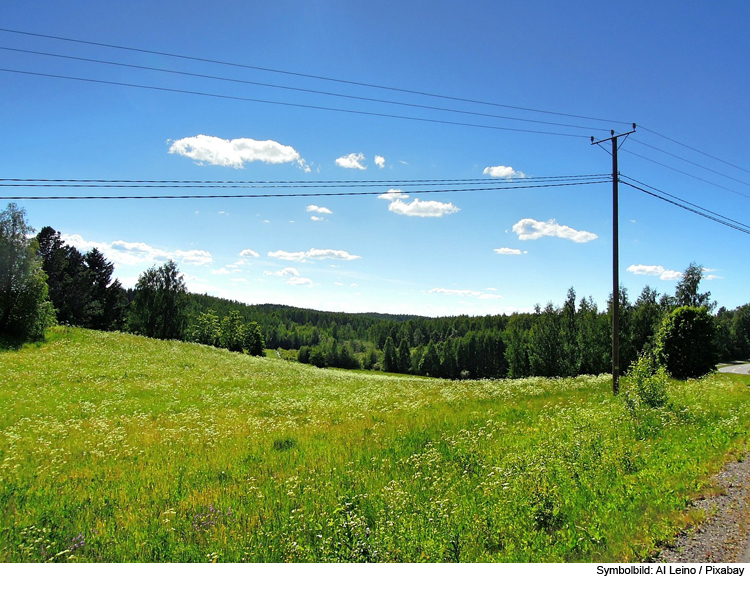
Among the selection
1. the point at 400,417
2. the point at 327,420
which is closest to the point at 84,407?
the point at 327,420

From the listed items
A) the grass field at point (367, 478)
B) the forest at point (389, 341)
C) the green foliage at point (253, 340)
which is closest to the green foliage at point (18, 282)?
the forest at point (389, 341)

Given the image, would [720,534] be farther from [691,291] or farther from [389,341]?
[389,341]

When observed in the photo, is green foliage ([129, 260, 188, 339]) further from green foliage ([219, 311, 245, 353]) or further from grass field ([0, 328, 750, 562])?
grass field ([0, 328, 750, 562])

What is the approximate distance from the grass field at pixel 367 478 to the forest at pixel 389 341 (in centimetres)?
705

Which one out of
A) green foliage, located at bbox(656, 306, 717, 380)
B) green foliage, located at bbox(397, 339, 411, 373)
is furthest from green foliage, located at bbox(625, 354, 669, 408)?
green foliage, located at bbox(397, 339, 411, 373)

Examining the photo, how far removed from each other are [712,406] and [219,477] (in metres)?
15.7

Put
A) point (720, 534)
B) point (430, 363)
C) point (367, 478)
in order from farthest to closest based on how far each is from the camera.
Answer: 1. point (430, 363)
2. point (367, 478)
3. point (720, 534)

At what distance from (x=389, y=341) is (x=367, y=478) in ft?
411

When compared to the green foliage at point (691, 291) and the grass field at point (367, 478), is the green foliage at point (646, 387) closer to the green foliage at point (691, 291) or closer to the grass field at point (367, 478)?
the grass field at point (367, 478)

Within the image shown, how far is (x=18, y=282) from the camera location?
1346 inches

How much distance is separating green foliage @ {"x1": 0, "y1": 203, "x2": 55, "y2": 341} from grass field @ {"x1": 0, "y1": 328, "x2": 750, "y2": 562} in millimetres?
23160

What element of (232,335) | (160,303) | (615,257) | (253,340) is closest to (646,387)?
(615,257)

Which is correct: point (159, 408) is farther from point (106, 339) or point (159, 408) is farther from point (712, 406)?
point (106, 339)

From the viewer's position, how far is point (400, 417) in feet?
48.6
